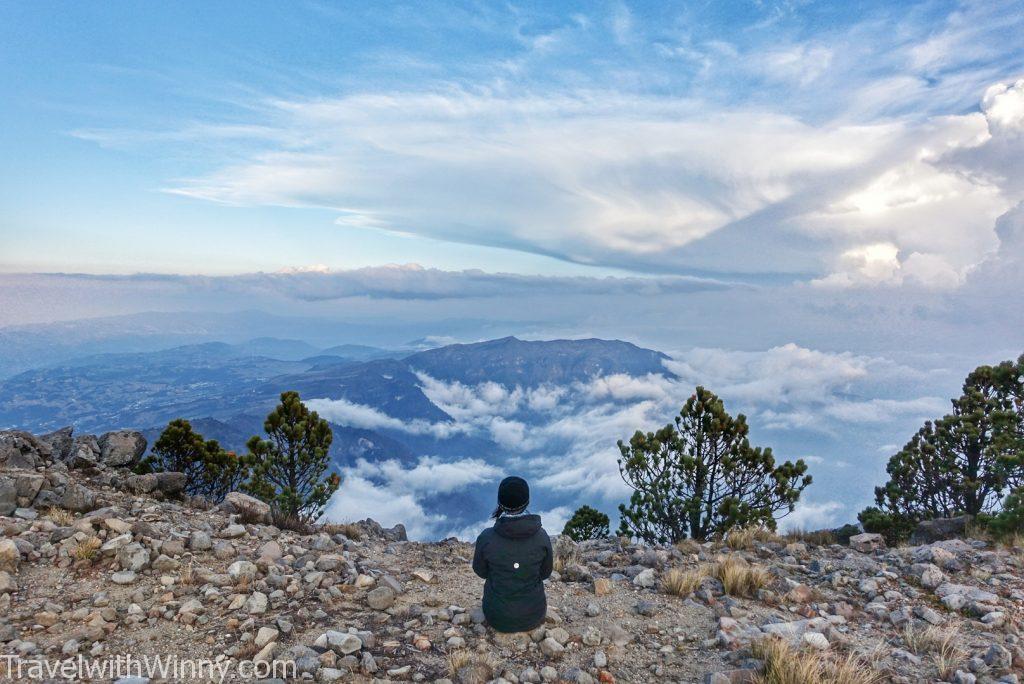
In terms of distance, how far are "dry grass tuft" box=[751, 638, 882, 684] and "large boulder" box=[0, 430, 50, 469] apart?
18264mm

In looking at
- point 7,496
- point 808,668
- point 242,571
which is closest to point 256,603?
point 242,571

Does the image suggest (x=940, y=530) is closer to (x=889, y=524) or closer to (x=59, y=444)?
(x=889, y=524)

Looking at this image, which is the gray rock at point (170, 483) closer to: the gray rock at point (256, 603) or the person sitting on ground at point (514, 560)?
the gray rock at point (256, 603)

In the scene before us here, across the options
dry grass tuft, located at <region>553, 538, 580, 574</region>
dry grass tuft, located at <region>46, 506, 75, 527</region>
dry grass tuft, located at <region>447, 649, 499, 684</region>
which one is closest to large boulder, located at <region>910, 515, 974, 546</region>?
dry grass tuft, located at <region>553, 538, 580, 574</region>

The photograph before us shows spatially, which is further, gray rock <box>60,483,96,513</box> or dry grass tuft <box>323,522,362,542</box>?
dry grass tuft <box>323,522,362,542</box>

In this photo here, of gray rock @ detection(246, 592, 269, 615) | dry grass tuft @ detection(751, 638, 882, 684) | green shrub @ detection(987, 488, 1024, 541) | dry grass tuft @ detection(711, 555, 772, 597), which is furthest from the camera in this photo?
green shrub @ detection(987, 488, 1024, 541)

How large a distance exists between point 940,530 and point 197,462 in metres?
26.8

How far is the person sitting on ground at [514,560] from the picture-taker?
24.5 ft

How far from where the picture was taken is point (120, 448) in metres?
17.6

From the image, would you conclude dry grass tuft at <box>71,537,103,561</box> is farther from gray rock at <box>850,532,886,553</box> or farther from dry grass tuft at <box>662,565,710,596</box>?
gray rock at <box>850,532,886,553</box>

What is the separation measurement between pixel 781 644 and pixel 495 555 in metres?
3.87

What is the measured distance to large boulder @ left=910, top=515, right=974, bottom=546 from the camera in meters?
15.1

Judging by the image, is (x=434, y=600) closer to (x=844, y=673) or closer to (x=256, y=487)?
(x=844, y=673)

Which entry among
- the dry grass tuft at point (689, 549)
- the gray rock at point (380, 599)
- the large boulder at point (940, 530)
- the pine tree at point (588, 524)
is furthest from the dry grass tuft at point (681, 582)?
the pine tree at point (588, 524)
